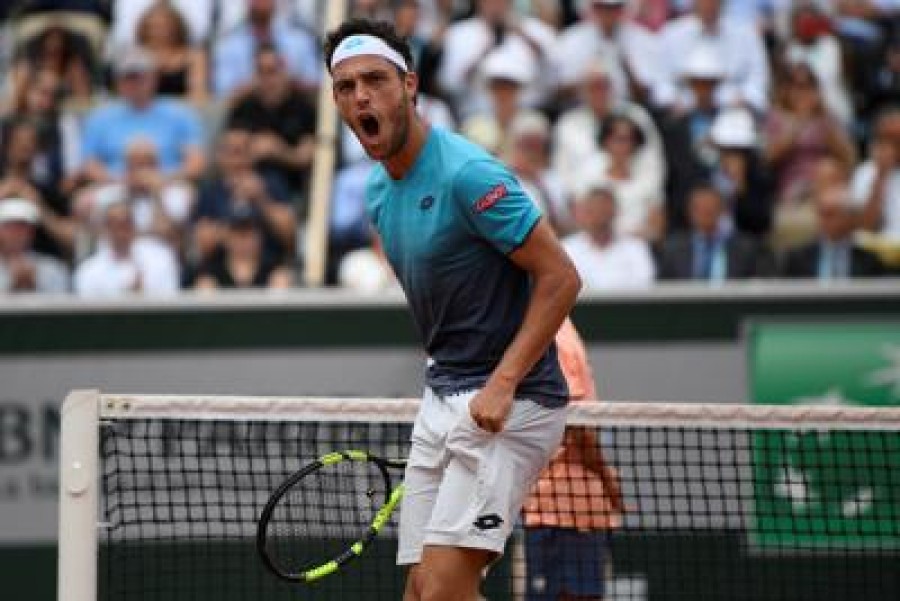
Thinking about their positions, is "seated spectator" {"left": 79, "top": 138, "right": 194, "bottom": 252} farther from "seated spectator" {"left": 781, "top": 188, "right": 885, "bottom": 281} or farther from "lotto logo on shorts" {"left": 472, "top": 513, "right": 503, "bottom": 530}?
"lotto logo on shorts" {"left": 472, "top": 513, "right": 503, "bottom": 530}

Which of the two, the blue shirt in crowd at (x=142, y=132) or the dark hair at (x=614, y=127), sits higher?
the blue shirt in crowd at (x=142, y=132)

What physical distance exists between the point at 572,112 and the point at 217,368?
13.4 feet

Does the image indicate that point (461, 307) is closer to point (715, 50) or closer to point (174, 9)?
point (715, 50)

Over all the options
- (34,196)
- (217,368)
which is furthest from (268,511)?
(34,196)

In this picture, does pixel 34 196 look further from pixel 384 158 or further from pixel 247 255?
pixel 384 158

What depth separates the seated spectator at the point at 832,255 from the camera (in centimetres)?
1222

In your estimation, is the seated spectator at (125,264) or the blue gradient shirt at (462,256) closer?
the blue gradient shirt at (462,256)

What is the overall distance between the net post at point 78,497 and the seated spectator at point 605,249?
17.5ft

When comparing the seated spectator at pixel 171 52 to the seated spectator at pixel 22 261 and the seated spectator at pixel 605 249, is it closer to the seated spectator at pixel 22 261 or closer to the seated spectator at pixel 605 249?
the seated spectator at pixel 22 261

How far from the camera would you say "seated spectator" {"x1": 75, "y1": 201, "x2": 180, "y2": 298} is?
12.4 metres

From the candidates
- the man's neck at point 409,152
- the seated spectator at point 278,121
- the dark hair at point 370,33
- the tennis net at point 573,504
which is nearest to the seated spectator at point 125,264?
the seated spectator at point 278,121

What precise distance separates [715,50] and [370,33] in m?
8.15

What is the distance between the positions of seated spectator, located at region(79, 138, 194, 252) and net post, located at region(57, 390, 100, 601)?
5.59 metres

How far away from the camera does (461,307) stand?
6.37 meters
